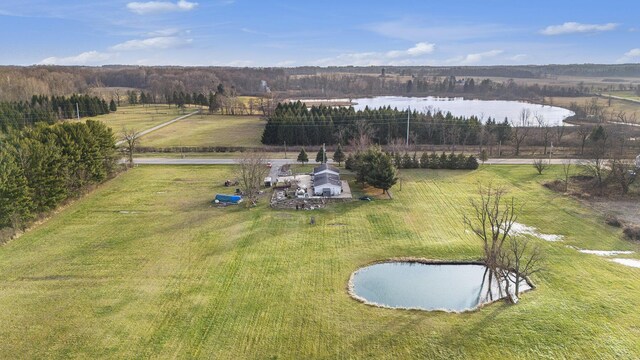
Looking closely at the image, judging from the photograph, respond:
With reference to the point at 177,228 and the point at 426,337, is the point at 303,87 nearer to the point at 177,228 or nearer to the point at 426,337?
the point at 177,228

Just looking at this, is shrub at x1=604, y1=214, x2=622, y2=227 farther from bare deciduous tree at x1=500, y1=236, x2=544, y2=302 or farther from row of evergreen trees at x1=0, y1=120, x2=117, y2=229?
row of evergreen trees at x1=0, y1=120, x2=117, y2=229

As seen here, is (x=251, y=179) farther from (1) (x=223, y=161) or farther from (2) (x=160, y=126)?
(2) (x=160, y=126)

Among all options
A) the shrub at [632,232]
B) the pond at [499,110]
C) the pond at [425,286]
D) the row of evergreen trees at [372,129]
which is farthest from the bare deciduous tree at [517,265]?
the pond at [499,110]

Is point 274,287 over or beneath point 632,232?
beneath

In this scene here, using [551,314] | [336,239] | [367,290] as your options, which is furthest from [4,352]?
[551,314]

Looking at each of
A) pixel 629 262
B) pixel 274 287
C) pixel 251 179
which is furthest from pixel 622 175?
pixel 274 287

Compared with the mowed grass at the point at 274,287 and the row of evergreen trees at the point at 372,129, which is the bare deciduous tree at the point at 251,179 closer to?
the mowed grass at the point at 274,287

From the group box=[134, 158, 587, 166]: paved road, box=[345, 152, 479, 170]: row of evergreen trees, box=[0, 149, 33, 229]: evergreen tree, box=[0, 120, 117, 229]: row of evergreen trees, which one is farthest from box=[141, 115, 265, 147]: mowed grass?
box=[0, 149, 33, 229]: evergreen tree
